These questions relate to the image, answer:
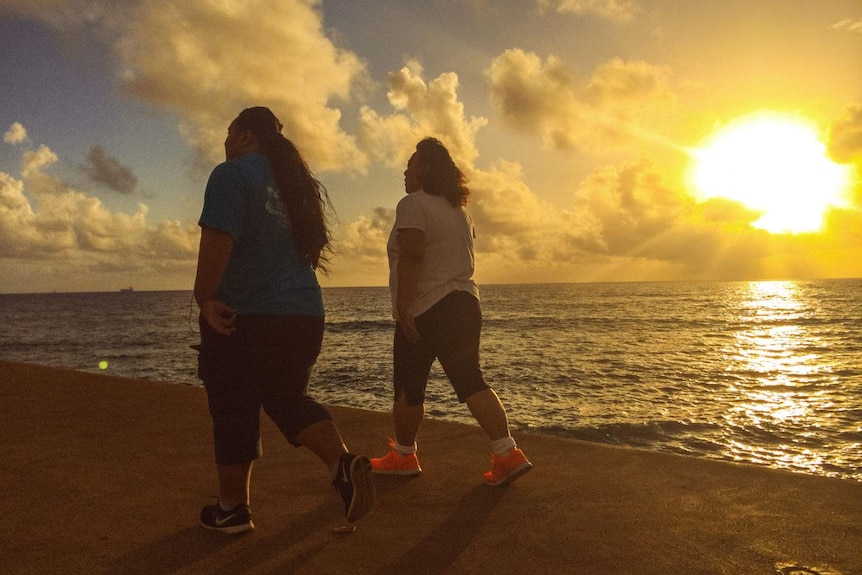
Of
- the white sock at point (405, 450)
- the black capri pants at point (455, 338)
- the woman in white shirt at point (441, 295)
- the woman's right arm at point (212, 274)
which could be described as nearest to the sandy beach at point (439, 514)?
the white sock at point (405, 450)

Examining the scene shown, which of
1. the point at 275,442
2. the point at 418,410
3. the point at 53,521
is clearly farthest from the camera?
the point at 275,442

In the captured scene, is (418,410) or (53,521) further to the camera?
(418,410)

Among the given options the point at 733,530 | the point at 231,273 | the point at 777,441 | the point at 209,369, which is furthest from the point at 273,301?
the point at 777,441

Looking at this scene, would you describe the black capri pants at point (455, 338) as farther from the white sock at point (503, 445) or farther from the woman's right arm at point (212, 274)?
the woman's right arm at point (212, 274)

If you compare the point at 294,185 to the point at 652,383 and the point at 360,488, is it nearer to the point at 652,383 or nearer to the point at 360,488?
the point at 360,488

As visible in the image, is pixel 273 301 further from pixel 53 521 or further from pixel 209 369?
pixel 53 521

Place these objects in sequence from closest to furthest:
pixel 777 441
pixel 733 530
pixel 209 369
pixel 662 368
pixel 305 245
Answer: pixel 209 369 → pixel 305 245 → pixel 733 530 → pixel 777 441 → pixel 662 368

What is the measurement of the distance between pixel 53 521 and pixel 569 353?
57.1 feet

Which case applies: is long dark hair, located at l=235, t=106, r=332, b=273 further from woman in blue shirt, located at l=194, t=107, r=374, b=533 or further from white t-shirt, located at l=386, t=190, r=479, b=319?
white t-shirt, located at l=386, t=190, r=479, b=319

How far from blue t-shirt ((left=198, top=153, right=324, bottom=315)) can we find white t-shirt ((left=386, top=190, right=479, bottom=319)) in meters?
0.87

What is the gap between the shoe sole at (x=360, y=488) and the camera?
236 centimetres

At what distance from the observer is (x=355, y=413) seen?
18.1 feet

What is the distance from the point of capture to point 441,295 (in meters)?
3.23

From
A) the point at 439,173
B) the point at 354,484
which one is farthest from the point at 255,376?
the point at 439,173
